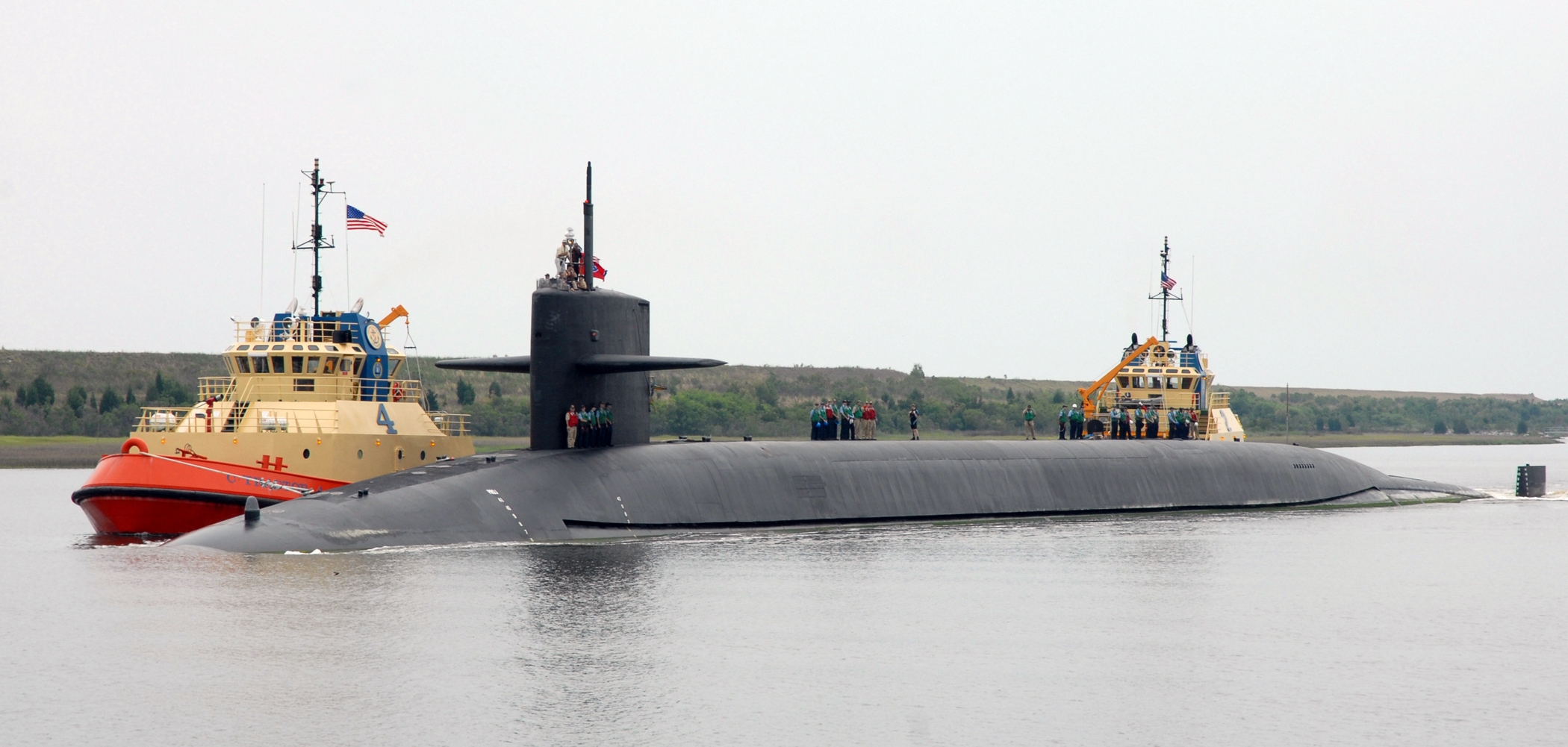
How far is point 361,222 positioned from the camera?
3128 cm

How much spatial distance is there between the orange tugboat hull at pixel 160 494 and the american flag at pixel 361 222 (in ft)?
21.4

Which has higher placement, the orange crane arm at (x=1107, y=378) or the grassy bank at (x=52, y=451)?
the orange crane arm at (x=1107, y=378)

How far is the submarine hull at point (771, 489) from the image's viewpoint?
72.5ft

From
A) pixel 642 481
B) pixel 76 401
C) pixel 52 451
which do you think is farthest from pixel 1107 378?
pixel 76 401

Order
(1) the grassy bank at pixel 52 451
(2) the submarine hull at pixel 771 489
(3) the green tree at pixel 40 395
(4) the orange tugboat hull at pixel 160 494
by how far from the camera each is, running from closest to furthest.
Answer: (2) the submarine hull at pixel 771 489
(4) the orange tugboat hull at pixel 160 494
(1) the grassy bank at pixel 52 451
(3) the green tree at pixel 40 395

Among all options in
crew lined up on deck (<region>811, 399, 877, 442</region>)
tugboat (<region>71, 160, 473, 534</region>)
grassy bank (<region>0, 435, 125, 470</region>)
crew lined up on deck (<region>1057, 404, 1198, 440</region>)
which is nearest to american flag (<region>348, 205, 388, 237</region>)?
tugboat (<region>71, 160, 473, 534</region>)

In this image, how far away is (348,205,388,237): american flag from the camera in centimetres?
3123

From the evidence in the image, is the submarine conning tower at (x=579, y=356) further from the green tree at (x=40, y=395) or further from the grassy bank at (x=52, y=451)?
the green tree at (x=40, y=395)

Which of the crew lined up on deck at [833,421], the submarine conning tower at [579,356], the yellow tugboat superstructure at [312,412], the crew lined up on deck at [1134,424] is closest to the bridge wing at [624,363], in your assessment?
the submarine conning tower at [579,356]

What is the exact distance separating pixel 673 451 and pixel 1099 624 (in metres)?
11.8

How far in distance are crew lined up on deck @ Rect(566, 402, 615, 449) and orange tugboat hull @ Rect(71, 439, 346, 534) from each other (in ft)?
19.5

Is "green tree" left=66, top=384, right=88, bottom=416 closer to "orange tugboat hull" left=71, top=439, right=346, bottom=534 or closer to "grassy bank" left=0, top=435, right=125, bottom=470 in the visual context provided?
"grassy bank" left=0, top=435, right=125, bottom=470

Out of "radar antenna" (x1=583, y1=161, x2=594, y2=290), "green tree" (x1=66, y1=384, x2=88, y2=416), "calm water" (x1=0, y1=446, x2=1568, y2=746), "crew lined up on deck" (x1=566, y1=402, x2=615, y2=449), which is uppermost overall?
"radar antenna" (x1=583, y1=161, x2=594, y2=290)

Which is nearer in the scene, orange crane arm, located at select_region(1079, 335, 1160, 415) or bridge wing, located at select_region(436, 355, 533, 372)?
bridge wing, located at select_region(436, 355, 533, 372)
